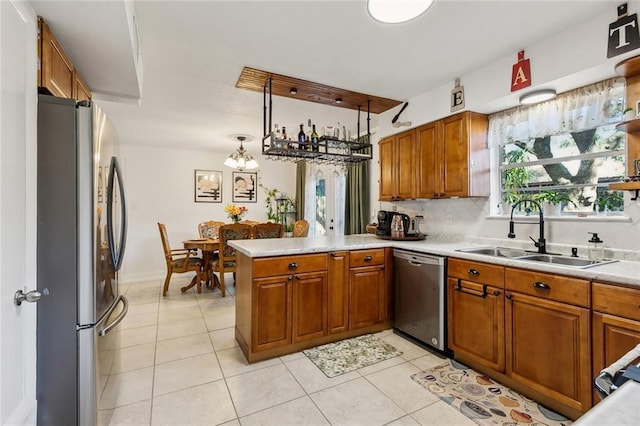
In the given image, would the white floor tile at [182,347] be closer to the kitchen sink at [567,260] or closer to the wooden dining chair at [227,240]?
the wooden dining chair at [227,240]

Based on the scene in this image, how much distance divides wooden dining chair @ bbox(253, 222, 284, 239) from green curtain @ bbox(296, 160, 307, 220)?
7.42 ft

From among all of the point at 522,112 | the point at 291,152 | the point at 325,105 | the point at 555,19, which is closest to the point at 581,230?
the point at 522,112

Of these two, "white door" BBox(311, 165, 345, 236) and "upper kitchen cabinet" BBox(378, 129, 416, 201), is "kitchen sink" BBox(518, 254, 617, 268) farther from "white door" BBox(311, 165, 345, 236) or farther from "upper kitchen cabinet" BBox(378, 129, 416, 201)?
"white door" BBox(311, 165, 345, 236)

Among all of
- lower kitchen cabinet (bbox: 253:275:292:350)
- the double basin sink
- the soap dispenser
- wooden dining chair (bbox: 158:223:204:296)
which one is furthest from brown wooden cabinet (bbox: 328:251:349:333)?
wooden dining chair (bbox: 158:223:204:296)

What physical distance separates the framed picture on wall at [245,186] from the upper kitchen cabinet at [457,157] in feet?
14.0

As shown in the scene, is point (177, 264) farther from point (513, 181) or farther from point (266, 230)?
point (513, 181)

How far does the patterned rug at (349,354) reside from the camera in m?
2.37

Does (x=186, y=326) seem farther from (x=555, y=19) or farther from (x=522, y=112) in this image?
(x=555, y=19)

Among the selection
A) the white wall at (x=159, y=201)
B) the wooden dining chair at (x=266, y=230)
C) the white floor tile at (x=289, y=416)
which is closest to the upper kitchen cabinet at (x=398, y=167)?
the wooden dining chair at (x=266, y=230)

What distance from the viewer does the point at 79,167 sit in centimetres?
139

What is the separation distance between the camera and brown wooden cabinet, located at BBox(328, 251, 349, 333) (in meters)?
2.74

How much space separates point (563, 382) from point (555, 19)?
2.32 meters

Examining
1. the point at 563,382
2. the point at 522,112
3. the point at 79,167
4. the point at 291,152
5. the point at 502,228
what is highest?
the point at 522,112

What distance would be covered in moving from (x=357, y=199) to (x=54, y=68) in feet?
12.6
